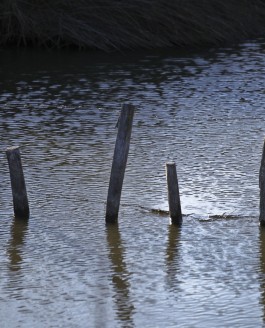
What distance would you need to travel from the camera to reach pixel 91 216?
9.31 metres

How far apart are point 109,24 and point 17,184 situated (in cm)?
1248

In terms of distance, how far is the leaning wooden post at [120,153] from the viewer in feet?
28.3

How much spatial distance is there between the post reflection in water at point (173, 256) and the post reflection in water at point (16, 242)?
1.14 m

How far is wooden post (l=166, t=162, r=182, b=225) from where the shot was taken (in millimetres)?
8625

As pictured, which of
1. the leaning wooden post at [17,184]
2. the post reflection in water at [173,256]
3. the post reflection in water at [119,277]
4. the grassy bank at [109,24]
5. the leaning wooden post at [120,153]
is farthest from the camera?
the grassy bank at [109,24]

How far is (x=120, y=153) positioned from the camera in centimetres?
873

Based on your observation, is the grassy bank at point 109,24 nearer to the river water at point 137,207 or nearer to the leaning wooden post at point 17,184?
the river water at point 137,207

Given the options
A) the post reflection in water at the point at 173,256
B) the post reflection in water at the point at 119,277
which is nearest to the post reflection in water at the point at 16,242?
the post reflection in water at the point at 119,277

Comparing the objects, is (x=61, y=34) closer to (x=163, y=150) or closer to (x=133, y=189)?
(x=163, y=150)

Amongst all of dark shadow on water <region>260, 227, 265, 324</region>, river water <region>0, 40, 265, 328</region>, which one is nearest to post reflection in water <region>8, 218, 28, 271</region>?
river water <region>0, 40, 265, 328</region>

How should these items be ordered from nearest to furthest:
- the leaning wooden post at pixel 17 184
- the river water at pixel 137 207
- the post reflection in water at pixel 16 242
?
the river water at pixel 137 207, the post reflection in water at pixel 16 242, the leaning wooden post at pixel 17 184

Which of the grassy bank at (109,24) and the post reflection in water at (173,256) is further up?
the grassy bank at (109,24)

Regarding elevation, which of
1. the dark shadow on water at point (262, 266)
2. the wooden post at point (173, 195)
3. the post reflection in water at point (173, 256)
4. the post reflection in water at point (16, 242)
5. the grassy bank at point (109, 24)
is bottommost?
the dark shadow on water at point (262, 266)

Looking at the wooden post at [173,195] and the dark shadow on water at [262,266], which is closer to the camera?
the dark shadow on water at [262,266]
